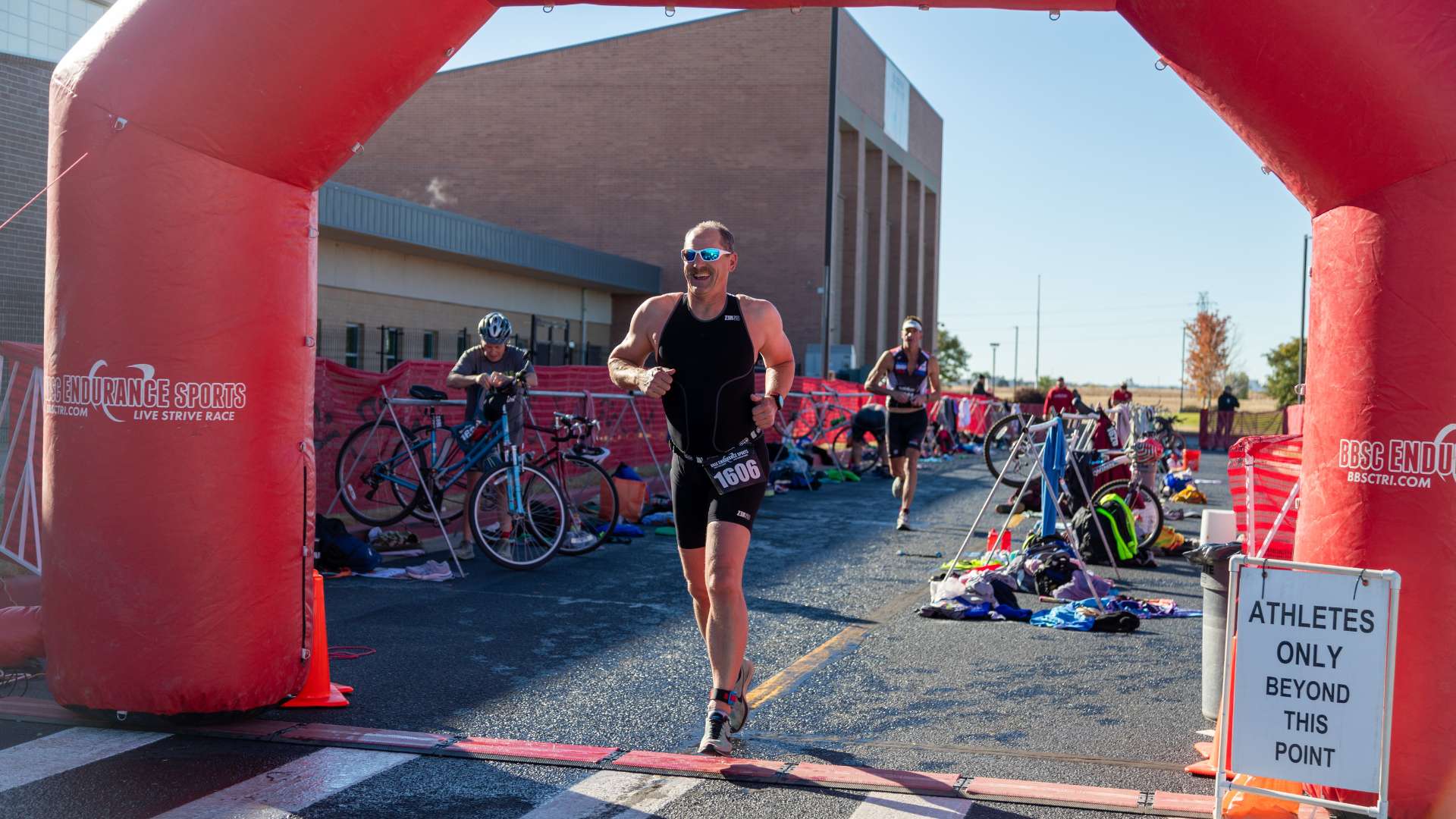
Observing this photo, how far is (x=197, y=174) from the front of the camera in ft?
18.7

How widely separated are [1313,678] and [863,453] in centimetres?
1872

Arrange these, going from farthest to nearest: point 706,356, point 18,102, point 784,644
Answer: point 18,102 < point 784,644 < point 706,356

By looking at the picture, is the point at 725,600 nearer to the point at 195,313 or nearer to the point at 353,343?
the point at 195,313

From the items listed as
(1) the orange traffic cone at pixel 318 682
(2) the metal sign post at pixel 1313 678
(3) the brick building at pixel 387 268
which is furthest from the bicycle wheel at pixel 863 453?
(2) the metal sign post at pixel 1313 678

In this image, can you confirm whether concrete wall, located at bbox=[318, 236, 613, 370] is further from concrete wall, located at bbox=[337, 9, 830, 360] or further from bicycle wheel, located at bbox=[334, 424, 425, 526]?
bicycle wheel, located at bbox=[334, 424, 425, 526]

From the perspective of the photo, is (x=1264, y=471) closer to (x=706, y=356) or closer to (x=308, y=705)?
(x=706, y=356)

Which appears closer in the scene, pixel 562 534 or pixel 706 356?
pixel 706 356

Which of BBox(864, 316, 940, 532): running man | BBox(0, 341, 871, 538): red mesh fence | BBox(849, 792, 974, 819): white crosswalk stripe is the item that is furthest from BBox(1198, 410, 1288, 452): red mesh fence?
BBox(849, 792, 974, 819): white crosswalk stripe

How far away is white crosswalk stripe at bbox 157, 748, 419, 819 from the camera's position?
4.61 m

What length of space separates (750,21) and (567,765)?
Result: 48.8 metres

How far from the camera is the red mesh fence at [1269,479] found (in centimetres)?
816

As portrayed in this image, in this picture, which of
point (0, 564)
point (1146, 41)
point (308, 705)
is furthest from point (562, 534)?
point (1146, 41)

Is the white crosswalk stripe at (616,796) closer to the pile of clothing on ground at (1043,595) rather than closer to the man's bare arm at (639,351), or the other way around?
the man's bare arm at (639,351)

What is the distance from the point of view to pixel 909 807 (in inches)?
190
